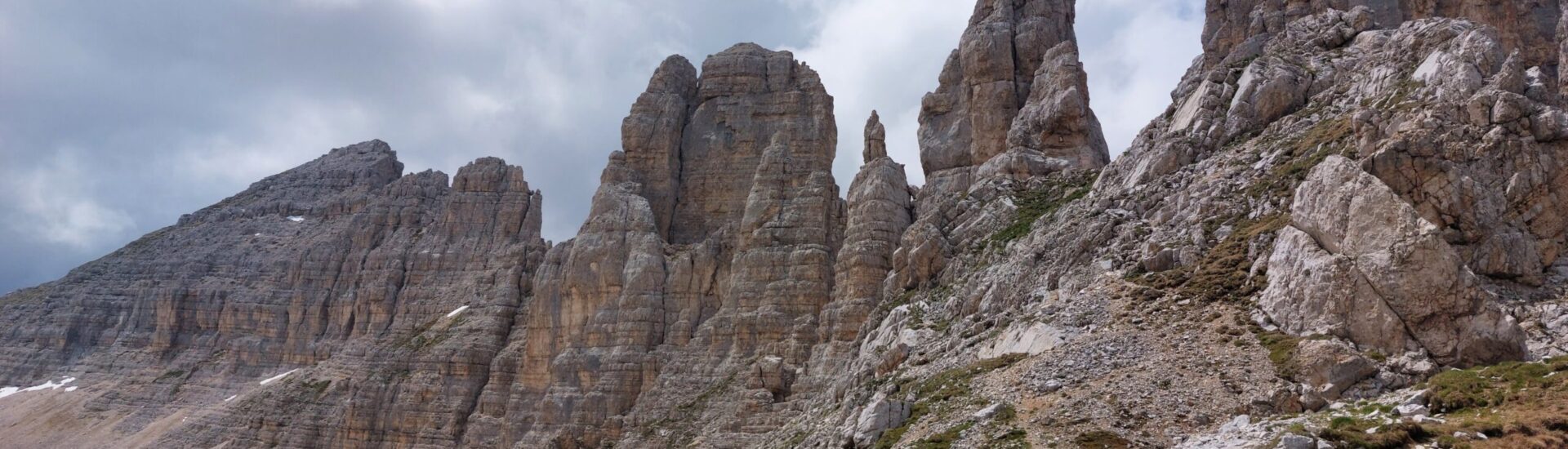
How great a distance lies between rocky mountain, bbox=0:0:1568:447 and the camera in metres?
38.0

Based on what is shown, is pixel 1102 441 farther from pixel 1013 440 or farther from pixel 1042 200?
pixel 1042 200

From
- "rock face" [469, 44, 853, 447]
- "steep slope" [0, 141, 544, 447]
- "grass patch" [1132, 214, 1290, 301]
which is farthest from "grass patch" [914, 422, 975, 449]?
"steep slope" [0, 141, 544, 447]

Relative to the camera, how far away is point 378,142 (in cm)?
19850

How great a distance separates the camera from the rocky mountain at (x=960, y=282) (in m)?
38.0

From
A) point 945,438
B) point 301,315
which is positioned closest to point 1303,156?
point 945,438

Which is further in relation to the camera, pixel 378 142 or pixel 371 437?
pixel 378 142

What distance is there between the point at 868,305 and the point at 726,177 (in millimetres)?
41041

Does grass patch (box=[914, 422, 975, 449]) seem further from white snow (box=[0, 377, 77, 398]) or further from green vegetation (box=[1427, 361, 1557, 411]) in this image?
white snow (box=[0, 377, 77, 398])

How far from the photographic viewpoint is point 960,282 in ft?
211

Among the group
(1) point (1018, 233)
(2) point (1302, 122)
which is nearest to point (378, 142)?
(1) point (1018, 233)

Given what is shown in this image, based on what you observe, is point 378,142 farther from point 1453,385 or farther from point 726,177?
point 1453,385

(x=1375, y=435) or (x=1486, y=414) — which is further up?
(x=1486, y=414)

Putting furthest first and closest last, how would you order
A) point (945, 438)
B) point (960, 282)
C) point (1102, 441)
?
point (960, 282), point (945, 438), point (1102, 441)

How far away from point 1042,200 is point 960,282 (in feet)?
33.0
